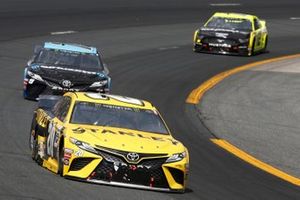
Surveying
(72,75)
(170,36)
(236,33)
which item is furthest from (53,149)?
(170,36)

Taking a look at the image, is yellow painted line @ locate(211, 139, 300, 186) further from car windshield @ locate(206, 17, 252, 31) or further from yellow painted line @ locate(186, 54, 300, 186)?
car windshield @ locate(206, 17, 252, 31)

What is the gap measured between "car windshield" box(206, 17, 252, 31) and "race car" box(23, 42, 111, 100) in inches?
508

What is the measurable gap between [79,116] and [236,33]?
2168cm

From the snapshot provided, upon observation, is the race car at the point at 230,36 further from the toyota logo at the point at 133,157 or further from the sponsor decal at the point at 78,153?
the sponsor decal at the point at 78,153

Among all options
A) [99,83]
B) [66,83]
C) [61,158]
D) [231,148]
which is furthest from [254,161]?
[66,83]

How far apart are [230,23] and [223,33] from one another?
4.45 ft

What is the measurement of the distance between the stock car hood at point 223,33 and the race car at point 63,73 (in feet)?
38.5

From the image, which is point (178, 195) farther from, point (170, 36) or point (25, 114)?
point (170, 36)

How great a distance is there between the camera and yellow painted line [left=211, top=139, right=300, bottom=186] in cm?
1589

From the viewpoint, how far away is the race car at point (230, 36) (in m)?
35.0

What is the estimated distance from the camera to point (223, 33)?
34.9 metres

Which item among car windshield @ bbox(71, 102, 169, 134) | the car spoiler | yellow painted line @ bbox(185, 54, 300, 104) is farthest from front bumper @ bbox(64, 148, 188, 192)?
yellow painted line @ bbox(185, 54, 300, 104)

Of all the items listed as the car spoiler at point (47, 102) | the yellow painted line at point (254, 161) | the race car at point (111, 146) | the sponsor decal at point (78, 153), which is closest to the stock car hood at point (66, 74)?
the yellow painted line at point (254, 161)

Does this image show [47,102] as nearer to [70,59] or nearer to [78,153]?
[78,153]
